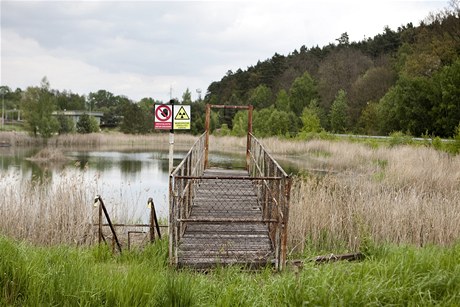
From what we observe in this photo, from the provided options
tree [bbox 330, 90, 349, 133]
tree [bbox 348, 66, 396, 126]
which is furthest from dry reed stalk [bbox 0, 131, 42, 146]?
tree [bbox 348, 66, 396, 126]

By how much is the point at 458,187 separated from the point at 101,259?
1101 centimetres

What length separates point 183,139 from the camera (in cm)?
4606

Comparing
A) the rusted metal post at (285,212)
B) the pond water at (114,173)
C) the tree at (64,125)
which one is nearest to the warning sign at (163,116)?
the rusted metal post at (285,212)

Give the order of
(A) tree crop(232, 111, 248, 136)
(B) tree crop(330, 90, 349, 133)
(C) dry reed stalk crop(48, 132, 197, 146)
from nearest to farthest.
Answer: (C) dry reed stalk crop(48, 132, 197, 146)
(B) tree crop(330, 90, 349, 133)
(A) tree crop(232, 111, 248, 136)

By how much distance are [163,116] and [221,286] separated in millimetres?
4604

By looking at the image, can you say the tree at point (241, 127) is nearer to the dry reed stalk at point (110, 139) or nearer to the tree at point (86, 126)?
the dry reed stalk at point (110, 139)

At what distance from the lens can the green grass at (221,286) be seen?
4148 mm

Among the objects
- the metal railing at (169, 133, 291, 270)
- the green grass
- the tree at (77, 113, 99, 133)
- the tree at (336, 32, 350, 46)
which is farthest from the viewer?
the tree at (336, 32, 350, 46)

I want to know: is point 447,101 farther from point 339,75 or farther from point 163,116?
point 339,75

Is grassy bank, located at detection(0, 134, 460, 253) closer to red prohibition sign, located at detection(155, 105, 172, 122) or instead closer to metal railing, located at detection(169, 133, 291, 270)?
metal railing, located at detection(169, 133, 291, 270)

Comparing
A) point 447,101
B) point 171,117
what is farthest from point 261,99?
point 171,117

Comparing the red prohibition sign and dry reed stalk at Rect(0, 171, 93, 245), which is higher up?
the red prohibition sign

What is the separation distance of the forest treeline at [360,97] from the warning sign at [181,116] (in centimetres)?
1598

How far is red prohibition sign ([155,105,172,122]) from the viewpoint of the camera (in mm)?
8531
